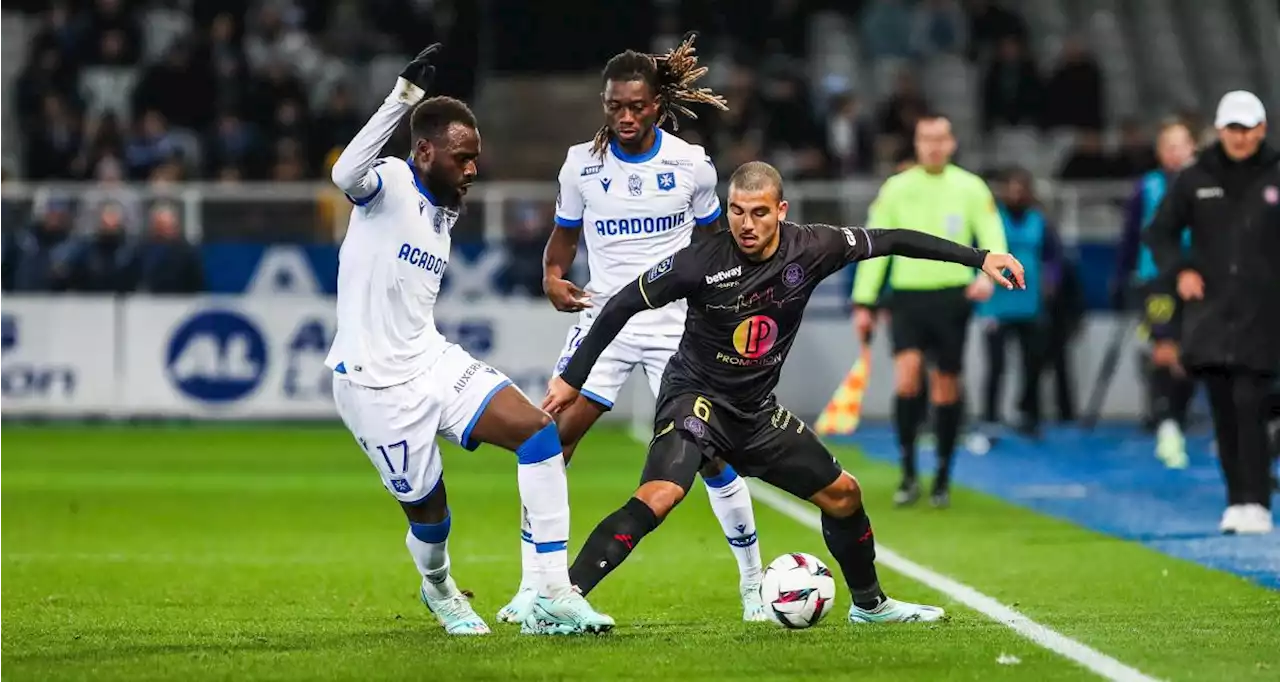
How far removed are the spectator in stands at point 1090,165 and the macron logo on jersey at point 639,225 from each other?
587 inches

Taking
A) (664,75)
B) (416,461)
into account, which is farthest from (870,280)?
(416,461)

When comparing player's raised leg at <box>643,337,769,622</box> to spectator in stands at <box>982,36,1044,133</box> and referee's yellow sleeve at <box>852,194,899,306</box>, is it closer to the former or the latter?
referee's yellow sleeve at <box>852,194,899,306</box>

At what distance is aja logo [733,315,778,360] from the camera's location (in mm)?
8250

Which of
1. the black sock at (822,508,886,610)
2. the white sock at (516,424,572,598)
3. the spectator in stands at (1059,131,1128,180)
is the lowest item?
the black sock at (822,508,886,610)

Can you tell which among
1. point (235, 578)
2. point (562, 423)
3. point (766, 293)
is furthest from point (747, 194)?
point (235, 578)

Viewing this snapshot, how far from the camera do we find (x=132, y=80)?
1009 inches

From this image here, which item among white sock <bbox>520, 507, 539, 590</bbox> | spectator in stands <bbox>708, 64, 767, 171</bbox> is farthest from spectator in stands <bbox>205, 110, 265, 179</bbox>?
white sock <bbox>520, 507, 539, 590</bbox>

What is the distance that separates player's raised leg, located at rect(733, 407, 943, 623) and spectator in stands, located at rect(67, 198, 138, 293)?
14573 millimetres

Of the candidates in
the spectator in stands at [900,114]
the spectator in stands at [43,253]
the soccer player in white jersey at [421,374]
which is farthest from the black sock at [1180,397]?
the spectator in stands at [43,253]

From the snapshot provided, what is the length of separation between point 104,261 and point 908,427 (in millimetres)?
10901

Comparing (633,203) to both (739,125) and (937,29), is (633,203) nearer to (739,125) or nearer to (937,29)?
(739,125)

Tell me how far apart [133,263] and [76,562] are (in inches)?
441

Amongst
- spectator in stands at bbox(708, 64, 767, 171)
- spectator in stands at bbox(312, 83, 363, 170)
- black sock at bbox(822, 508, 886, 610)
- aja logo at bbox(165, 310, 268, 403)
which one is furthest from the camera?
spectator in stands at bbox(312, 83, 363, 170)

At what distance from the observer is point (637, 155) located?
955cm
